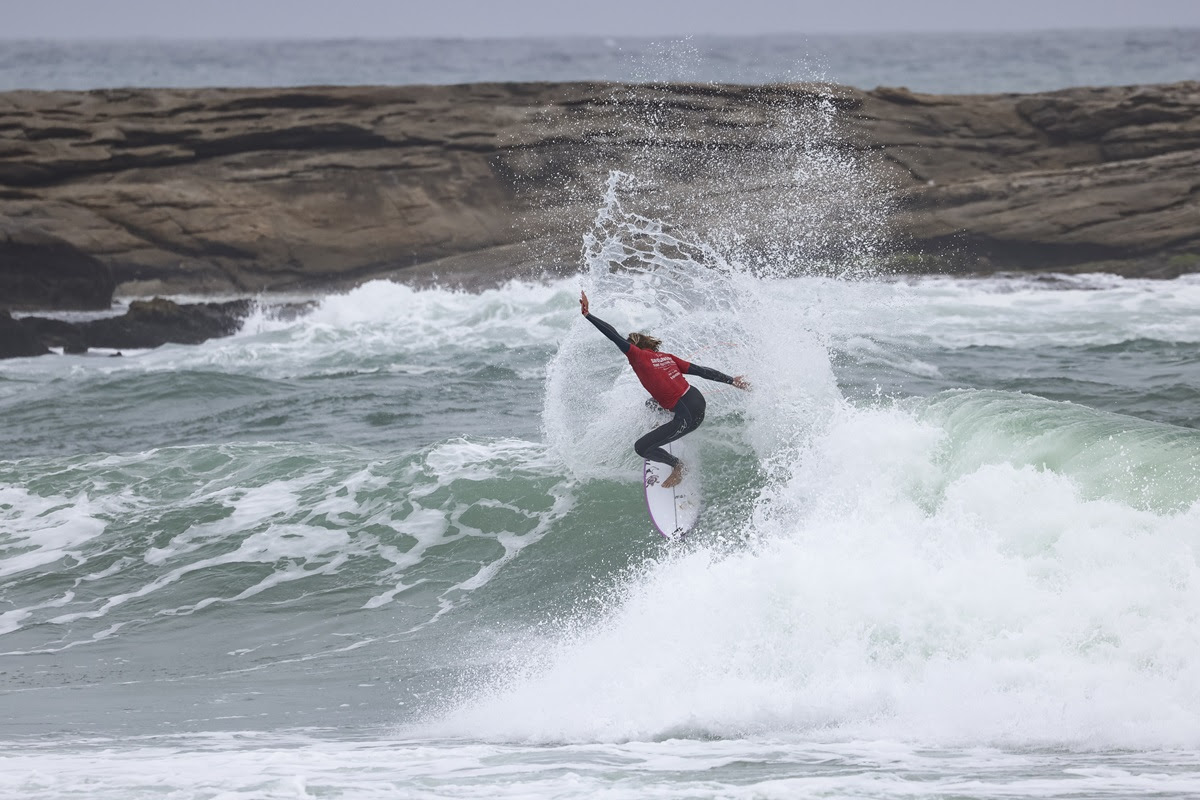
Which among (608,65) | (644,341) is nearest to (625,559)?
(644,341)

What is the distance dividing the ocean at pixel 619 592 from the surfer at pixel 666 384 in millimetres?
612

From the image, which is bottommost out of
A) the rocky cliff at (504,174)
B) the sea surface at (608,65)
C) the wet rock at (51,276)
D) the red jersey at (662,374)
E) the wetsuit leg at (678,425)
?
the wetsuit leg at (678,425)

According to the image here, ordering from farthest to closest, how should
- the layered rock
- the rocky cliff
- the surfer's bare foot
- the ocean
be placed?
the rocky cliff < the layered rock < the surfer's bare foot < the ocean

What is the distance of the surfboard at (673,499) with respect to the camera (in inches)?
396

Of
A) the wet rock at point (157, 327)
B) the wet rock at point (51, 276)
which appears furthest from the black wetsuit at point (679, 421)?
the wet rock at point (51, 276)

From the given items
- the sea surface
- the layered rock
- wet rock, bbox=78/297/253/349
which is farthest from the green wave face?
the sea surface

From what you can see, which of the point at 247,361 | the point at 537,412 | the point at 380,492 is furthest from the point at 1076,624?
the point at 247,361

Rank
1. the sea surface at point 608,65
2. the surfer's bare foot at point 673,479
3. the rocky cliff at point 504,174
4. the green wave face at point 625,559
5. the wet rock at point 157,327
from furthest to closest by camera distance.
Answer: the sea surface at point 608,65 < the rocky cliff at point 504,174 < the wet rock at point 157,327 < the surfer's bare foot at point 673,479 < the green wave face at point 625,559

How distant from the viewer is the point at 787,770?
5973mm

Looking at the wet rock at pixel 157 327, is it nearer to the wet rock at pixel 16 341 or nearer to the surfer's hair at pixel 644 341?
the wet rock at pixel 16 341

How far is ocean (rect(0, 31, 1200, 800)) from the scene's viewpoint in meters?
6.27

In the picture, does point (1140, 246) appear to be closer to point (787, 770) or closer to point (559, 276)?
point (559, 276)

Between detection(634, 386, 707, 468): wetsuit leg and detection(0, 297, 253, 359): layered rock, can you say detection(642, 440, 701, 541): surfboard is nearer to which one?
detection(634, 386, 707, 468): wetsuit leg

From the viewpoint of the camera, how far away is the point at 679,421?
389 inches
